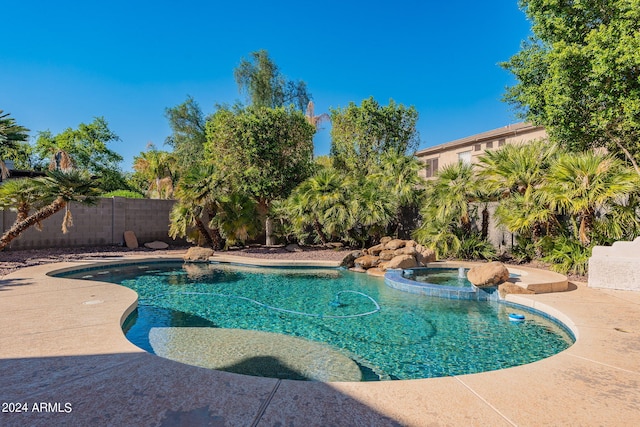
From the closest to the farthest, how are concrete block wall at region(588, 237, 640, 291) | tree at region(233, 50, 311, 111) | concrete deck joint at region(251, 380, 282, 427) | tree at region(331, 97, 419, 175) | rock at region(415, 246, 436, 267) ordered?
concrete deck joint at region(251, 380, 282, 427), concrete block wall at region(588, 237, 640, 291), rock at region(415, 246, 436, 267), tree at region(331, 97, 419, 175), tree at region(233, 50, 311, 111)

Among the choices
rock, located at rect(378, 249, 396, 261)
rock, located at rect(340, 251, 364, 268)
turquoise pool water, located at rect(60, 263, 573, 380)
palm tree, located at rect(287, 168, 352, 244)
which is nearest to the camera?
turquoise pool water, located at rect(60, 263, 573, 380)

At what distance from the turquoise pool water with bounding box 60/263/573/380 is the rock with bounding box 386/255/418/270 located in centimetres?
74

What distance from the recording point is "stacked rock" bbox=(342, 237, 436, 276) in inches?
401

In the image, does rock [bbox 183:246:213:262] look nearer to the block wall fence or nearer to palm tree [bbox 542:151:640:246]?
the block wall fence

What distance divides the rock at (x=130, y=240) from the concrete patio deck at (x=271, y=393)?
38.7 feet

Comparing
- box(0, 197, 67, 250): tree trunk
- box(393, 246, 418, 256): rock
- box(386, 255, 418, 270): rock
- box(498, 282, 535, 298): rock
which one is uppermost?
box(0, 197, 67, 250): tree trunk

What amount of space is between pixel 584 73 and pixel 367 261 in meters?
8.00

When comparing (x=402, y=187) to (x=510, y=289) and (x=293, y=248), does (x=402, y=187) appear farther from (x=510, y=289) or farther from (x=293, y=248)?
(x=510, y=289)

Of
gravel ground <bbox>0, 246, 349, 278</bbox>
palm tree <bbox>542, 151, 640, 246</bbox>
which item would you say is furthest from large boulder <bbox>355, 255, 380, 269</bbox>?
palm tree <bbox>542, 151, 640, 246</bbox>

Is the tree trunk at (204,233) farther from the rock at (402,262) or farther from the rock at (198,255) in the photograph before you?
the rock at (402,262)

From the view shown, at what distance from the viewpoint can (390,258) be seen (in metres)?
10.9

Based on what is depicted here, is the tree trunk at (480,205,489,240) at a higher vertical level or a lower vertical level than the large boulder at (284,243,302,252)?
higher

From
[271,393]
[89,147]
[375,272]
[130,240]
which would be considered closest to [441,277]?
[375,272]

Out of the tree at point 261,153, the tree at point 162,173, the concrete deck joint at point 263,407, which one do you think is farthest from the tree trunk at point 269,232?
the tree at point 162,173
